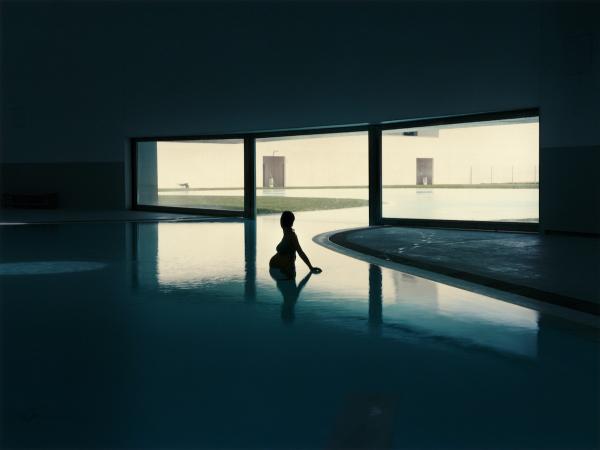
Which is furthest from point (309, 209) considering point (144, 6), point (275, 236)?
point (275, 236)

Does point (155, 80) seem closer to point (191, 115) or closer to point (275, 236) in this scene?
point (191, 115)

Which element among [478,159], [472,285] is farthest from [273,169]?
[472,285]

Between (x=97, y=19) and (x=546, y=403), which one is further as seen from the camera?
(x=97, y=19)

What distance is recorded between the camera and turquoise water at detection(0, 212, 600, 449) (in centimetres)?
289

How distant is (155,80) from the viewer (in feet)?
57.6

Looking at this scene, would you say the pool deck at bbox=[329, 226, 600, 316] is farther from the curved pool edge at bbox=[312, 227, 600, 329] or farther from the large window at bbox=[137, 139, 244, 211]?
the large window at bbox=[137, 139, 244, 211]

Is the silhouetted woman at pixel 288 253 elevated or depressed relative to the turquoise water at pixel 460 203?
depressed

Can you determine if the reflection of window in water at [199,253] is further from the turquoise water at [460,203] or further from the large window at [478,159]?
the large window at [478,159]

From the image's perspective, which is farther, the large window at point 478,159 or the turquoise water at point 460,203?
the turquoise water at point 460,203

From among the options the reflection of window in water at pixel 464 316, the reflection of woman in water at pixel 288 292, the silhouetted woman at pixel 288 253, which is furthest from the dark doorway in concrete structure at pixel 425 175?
the reflection of window in water at pixel 464 316

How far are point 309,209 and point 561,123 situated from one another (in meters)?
10.8

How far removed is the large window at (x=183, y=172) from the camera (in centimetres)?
1830

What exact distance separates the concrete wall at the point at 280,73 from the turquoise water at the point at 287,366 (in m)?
5.92

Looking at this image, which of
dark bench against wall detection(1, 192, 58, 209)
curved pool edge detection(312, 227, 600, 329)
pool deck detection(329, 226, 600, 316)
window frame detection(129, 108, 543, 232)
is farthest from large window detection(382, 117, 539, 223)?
dark bench against wall detection(1, 192, 58, 209)
